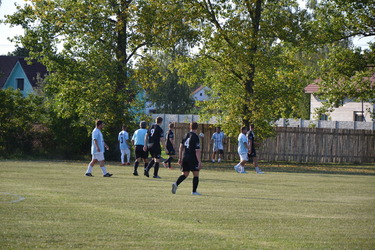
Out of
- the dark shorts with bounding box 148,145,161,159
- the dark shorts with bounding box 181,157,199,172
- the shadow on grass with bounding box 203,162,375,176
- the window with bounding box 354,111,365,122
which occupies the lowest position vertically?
the shadow on grass with bounding box 203,162,375,176

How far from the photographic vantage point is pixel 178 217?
10.9m

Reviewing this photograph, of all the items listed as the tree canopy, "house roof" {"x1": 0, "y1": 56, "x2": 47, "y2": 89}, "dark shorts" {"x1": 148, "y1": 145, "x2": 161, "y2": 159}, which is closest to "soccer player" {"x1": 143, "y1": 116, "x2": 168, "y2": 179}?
"dark shorts" {"x1": 148, "y1": 145, "x2": 161, "y2": 159}

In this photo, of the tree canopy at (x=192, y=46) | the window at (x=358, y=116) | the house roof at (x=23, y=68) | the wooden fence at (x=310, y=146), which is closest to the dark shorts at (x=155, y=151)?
the tree canopy at (x=192, y=46)

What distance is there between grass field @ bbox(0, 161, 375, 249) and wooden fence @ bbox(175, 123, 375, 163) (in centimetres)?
2101

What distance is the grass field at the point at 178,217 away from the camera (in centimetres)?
844

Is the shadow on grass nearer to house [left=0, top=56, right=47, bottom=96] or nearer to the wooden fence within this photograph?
the wooden fence

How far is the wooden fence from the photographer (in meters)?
38.9

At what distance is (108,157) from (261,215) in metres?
24.1

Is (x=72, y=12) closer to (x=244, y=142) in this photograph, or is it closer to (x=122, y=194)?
(x=244, y=142)

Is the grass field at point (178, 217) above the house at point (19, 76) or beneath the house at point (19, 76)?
beneath

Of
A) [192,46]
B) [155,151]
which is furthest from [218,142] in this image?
[155,151]

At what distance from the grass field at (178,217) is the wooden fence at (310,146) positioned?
68.9 feet

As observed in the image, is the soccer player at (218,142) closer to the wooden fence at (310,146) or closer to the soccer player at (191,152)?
the wooden fence at (310,146)

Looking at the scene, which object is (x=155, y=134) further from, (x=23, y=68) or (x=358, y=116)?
(x=23, y=68)
